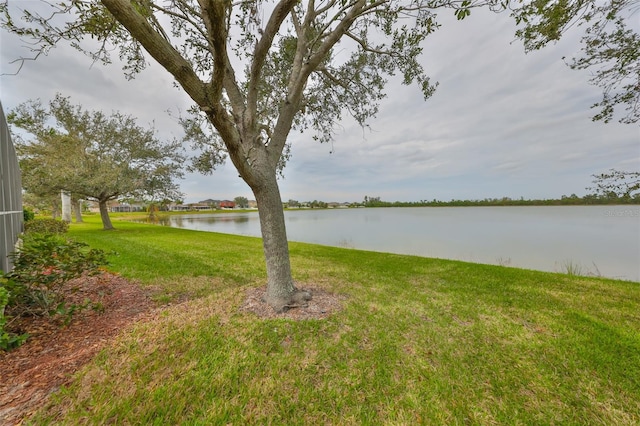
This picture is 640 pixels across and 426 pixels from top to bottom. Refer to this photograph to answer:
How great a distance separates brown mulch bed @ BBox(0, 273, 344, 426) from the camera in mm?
1988

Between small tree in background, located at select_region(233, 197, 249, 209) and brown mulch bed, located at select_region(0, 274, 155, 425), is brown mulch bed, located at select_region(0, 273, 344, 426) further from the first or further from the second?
small tree in background, located at select_region(233, 197, 249, 209)

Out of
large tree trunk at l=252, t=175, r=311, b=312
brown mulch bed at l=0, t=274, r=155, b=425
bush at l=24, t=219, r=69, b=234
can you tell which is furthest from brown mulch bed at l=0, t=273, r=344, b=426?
bush at l=24, t=219, r=69, b=234

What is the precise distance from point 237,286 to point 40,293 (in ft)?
9.03

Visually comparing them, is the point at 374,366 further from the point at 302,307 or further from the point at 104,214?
the point at 104,214

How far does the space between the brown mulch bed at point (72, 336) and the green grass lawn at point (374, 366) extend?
176 millimetres

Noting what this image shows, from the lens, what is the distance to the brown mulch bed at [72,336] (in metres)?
1.99

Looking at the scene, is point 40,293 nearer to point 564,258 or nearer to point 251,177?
point 251,177

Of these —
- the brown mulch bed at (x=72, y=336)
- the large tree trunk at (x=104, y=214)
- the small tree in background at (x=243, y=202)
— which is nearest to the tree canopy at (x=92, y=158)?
the large tree trunk at (x=104, y=214)

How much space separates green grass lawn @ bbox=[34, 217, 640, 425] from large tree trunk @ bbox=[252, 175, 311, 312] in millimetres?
485

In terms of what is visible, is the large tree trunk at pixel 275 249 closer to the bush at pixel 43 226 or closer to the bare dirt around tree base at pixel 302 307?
the bare dirt around tree base at pixel 302 307

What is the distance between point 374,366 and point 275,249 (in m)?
2.10

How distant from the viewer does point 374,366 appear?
2555 mm

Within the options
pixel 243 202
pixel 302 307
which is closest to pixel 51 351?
pixel 302 307

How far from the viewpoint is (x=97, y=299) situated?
389cm
